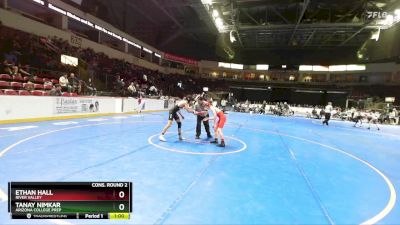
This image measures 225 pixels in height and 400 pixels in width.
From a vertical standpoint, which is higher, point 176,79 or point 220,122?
point 176,79

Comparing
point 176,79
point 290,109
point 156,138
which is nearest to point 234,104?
point 290,109

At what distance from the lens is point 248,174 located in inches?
242

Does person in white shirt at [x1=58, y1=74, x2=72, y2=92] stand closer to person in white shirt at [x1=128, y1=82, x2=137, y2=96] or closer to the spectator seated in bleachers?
the spectator seated in bleachers

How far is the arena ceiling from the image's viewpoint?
84.9 feet

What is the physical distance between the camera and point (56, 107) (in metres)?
14.4

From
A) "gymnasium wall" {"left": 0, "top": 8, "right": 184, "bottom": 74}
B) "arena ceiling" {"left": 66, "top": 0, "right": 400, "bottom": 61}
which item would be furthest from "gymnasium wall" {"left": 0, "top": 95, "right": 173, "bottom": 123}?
"arena ceiling" {"left": 66, "top": 0, "right": 400, "bottom": 61}

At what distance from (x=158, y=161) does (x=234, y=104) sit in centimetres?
3386

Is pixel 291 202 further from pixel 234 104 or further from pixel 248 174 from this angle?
pixel 234 104
